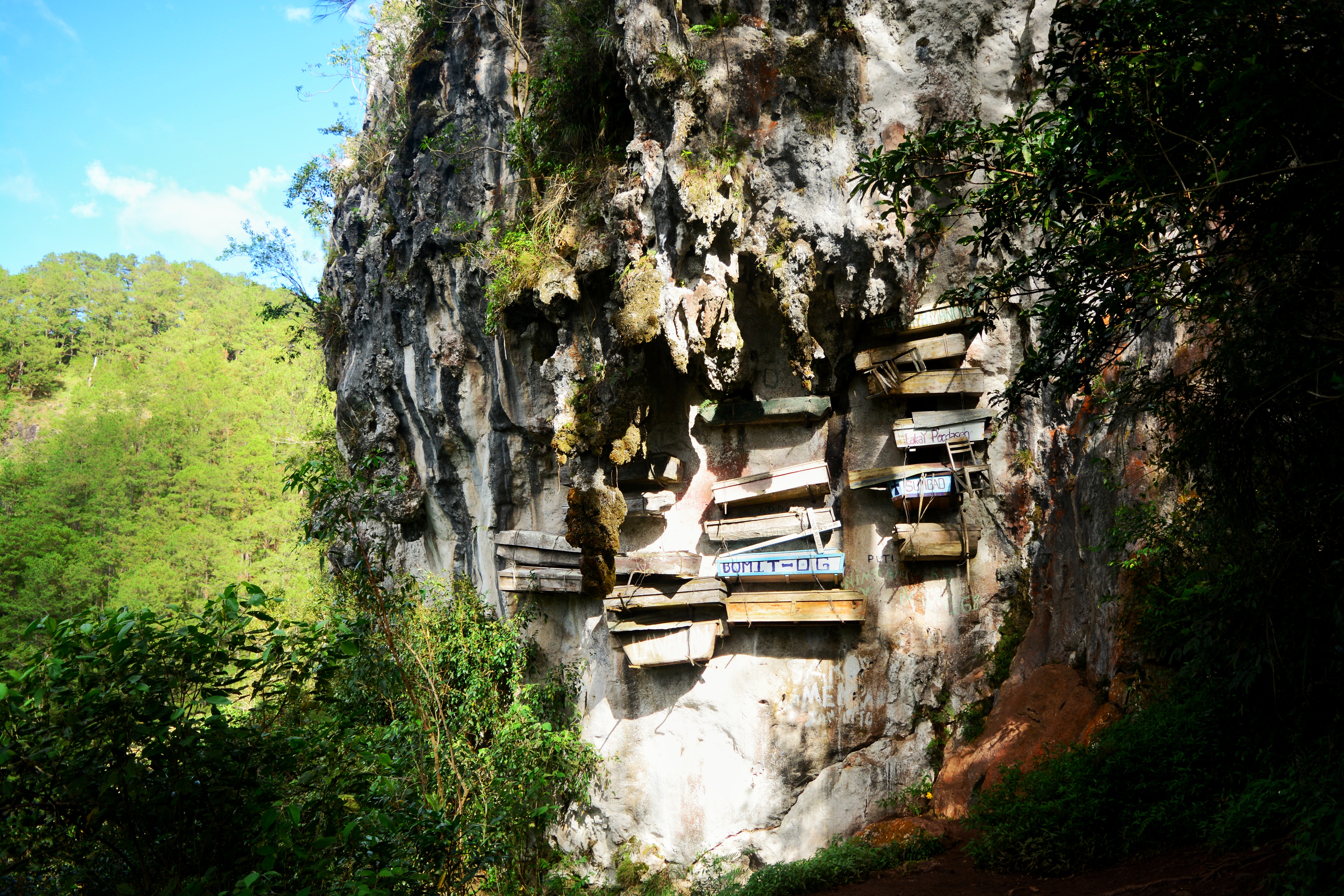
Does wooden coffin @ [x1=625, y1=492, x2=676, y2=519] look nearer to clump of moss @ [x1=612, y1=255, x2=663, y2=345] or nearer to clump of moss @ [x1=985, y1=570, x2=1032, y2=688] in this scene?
clump of moss @ [x1=612, y1=255, x2=663, y2=345]

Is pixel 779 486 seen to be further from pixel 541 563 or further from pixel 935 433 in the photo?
pixel 541 563

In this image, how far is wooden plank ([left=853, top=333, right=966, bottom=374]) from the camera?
10484 millimetres

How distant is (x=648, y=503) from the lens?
11.6m

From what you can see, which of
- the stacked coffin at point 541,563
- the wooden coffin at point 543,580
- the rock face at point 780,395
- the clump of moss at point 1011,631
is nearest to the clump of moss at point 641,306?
the rock face at point 780,395

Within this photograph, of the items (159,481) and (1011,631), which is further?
(159,481)

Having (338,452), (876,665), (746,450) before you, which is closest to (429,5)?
(338,452)

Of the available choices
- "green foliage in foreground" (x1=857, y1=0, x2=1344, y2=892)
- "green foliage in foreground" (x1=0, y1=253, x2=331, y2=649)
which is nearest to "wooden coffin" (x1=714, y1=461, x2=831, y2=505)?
"green foliage in foreground" (x1=857, y1=0, x2=1344, y2=892)

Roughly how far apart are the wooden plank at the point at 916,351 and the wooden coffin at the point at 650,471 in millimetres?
2838

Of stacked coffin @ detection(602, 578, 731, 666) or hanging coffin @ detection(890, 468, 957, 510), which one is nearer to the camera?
hanging coffin @ detection(890, 468, 957, 510)

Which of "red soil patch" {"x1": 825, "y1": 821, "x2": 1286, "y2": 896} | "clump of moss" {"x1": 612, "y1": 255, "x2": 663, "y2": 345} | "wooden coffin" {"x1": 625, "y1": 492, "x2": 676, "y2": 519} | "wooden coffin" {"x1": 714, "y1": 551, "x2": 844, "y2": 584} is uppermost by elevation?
"clump of moss" {"x1": 612, "y1": 255, "x2": 663, "y2": 345}

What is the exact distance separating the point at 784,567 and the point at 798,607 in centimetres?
54

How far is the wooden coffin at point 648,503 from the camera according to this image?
11.6 meters

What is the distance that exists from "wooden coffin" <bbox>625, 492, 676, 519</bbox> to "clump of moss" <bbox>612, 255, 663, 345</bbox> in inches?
87.2

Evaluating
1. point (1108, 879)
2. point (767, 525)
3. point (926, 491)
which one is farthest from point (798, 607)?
point (1108, 879)
